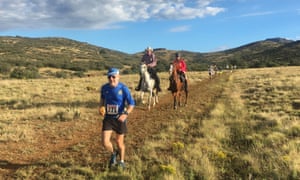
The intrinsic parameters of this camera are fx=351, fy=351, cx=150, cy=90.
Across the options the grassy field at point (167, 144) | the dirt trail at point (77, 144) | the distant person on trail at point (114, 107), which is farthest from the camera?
the dirt trail at point (77, 144)

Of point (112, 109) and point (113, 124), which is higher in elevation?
point (112, 109)

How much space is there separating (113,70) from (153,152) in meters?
2.59

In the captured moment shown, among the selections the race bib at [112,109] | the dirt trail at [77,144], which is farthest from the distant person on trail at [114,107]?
the dirt trail at [77,144]

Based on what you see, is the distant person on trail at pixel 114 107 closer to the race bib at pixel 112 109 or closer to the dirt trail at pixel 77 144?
the race bib at pixel 112 109

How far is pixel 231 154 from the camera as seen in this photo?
8.45m

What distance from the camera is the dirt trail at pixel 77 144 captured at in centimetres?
867

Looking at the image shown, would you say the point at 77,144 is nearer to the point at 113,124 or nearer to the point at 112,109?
the point at 113,124

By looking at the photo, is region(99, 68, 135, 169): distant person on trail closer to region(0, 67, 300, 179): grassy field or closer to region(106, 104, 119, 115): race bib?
region(106, 104, 119, 115): race bib

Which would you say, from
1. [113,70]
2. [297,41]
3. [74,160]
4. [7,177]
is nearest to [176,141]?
[74,160]

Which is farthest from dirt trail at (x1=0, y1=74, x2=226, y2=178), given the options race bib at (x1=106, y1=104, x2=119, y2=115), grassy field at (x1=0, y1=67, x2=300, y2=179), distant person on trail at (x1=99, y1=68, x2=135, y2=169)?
race bib at (x1=106, y1=104, x2=119, y2=115)

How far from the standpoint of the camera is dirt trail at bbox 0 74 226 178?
8.67 metres

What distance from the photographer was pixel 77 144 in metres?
10.2

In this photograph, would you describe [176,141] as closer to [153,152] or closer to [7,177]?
[153,152]

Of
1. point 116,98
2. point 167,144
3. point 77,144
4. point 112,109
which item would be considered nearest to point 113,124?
point 112,109
